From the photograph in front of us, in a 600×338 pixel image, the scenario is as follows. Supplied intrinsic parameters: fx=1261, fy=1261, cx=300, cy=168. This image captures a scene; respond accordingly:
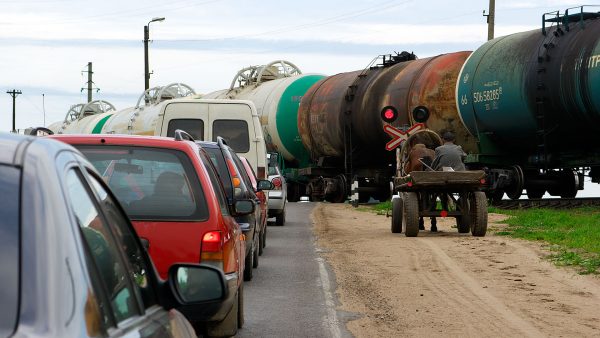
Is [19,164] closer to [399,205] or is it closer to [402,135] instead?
[399,205]

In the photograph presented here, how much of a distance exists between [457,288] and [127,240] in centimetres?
905

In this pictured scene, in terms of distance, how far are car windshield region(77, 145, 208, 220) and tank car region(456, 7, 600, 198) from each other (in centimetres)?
1678

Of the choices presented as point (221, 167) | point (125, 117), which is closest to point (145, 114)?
point (125, 117)

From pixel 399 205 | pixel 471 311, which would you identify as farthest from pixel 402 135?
pixel 471 311

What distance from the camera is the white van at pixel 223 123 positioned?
2112 centimetres

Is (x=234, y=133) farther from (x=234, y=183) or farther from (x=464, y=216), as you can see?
(x=234, y=183)

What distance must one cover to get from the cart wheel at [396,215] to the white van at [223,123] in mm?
2212

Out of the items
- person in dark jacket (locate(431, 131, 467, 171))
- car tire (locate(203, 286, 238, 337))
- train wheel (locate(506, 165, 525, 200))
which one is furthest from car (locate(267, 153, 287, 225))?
car tire (locate(203, 286, 238, 337))

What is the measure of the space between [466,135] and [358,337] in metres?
20.4

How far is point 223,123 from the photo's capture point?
69.9ft

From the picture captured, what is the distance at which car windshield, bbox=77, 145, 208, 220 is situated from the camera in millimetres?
7945

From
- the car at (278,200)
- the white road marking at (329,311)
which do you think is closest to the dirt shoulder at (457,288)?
the white road marking at (329,311)

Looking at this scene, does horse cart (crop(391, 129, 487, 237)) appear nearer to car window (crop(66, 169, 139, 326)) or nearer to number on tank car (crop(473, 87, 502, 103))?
number on tank car (crop(473, 87, 502, 103))

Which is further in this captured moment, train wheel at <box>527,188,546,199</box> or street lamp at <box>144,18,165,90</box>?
street lamp at <box>144,18,165,90</box>
